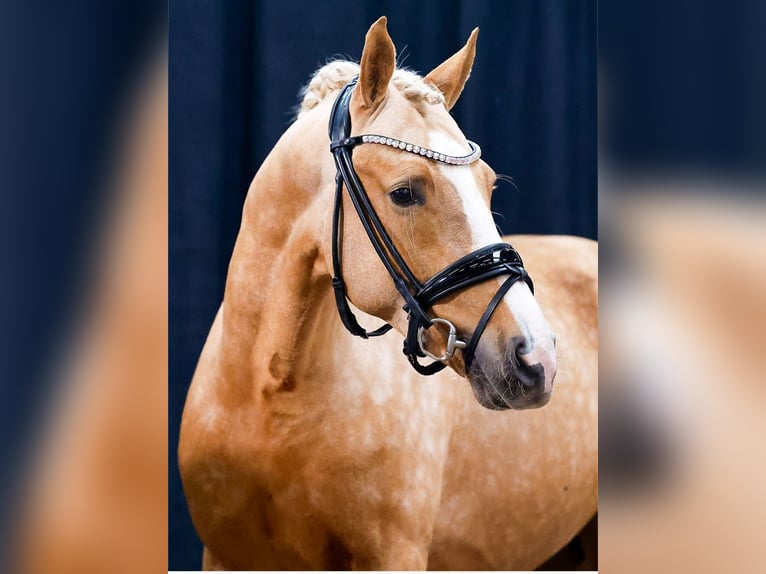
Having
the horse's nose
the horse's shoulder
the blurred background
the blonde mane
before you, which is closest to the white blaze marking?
the horse's nose

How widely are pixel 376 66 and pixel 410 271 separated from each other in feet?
0.91

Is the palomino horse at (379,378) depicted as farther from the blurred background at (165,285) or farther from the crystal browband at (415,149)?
the blurred background at (165,285)

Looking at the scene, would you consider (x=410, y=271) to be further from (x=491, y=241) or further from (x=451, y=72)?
(x=451, y=72)

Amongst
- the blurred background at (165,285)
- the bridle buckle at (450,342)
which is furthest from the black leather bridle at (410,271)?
the blurred background at (165,285)

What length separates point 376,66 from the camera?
2.97ft

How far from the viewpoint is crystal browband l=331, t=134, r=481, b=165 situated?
871mm

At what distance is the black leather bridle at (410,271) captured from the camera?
2.76 feet

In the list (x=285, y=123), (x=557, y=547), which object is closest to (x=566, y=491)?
(x=557, y=547)

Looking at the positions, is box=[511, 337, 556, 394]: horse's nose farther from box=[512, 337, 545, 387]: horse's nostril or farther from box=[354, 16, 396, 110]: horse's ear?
box=[354, 16, 396, 110]: horse's ear

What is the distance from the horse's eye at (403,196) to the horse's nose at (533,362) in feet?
0.72

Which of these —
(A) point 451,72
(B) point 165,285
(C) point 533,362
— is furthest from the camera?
(A) point 451,72

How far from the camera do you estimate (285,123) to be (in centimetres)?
134

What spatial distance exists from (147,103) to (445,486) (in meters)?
0.87

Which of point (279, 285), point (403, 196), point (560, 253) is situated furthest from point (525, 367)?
point (560, 253)
